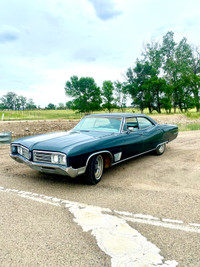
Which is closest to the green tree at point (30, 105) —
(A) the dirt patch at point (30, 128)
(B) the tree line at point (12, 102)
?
(B) the tree line at point (12, 102)

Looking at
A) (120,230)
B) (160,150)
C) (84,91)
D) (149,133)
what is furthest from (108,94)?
(120,230)

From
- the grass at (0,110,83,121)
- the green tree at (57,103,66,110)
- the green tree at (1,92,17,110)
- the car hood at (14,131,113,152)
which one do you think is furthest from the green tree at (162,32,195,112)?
the green tree at (1,92,17,110)

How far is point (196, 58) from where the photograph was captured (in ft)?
160

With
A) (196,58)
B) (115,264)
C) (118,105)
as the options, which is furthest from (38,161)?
(118,105)

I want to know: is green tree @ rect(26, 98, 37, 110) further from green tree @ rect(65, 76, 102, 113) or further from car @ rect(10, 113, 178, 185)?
car @ rect(10, 113, 178, 185)

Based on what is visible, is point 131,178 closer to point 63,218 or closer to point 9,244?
point 63,218

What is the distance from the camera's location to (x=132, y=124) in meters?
5.50

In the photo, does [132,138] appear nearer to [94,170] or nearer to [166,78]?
[94,170]

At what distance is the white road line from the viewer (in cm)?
217

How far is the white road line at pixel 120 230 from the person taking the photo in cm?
217

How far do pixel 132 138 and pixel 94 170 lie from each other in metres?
1.45

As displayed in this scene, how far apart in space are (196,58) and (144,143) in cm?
5034

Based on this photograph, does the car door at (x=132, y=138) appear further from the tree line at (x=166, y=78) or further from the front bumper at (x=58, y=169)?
the tree line at (x=166, y=78)

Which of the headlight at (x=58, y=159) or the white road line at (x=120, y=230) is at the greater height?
the headlight at (x=58, y=159)
